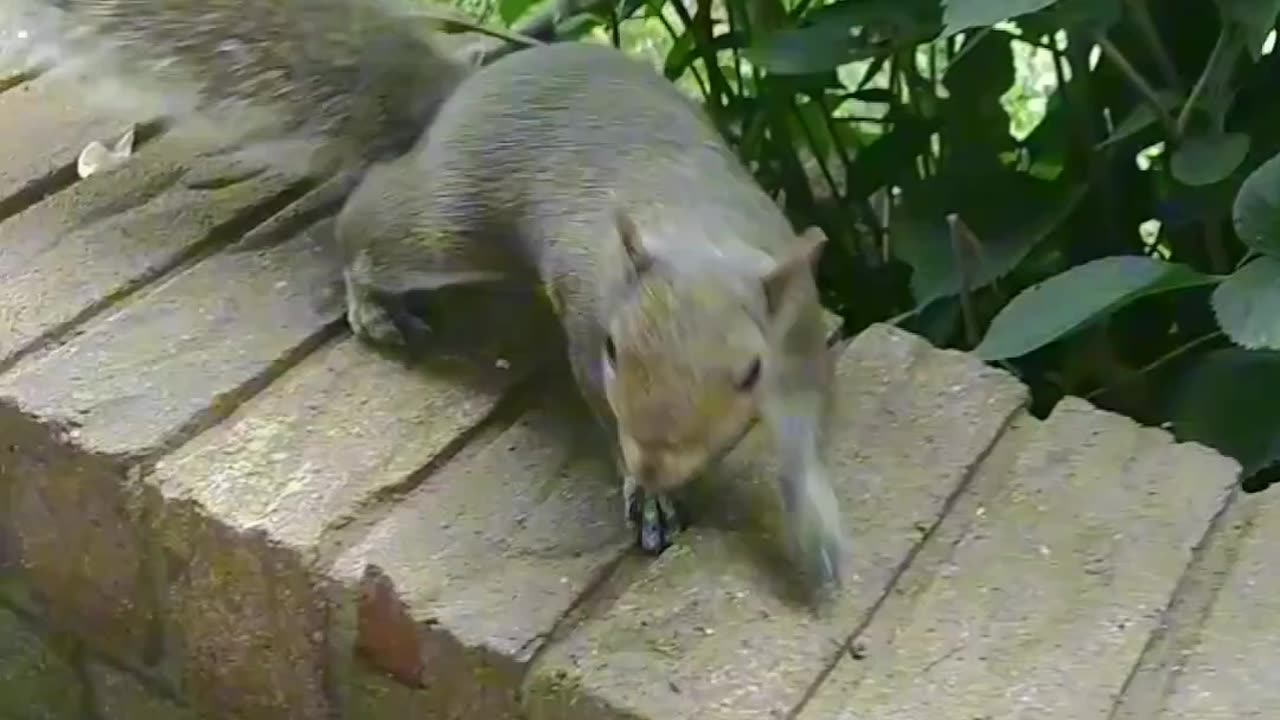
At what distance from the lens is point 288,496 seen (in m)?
1.14

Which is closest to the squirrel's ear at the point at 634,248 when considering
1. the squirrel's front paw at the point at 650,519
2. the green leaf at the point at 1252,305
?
the squirrel's front paw at the point at 650,519

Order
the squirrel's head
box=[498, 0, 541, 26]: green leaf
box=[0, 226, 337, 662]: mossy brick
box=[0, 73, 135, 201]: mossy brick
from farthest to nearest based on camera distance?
box=[498, 0, 541, 26]: green leaf → box=[0, 73, 135, 201]: mossy brick → box=[0, 226, 337, 662]: mossy brick → the squirrel's head

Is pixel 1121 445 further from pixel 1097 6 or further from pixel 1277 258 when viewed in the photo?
pixel 1097 6

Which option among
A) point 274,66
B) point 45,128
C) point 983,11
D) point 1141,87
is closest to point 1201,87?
point 1141,87

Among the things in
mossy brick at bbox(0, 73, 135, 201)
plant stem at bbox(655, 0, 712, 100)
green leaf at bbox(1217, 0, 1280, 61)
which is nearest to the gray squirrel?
mossy brick at bbox(0, 73, 135, 201)

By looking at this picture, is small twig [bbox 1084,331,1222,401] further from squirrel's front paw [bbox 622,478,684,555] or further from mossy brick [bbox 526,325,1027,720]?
squirrel's front paw [bbox 622,478,684,555]

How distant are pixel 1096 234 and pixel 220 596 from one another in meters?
0.76

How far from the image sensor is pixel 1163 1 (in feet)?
4.81

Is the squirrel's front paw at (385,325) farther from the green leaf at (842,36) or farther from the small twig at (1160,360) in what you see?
the small twig at (1160,360)

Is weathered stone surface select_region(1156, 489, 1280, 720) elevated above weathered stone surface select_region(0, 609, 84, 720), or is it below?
above

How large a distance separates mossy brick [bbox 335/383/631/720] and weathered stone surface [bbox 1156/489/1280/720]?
1.07ft

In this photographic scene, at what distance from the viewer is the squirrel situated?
3.24ft

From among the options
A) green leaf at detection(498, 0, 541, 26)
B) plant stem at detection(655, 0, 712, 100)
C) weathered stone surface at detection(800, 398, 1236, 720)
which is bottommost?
weathered stone surface at detection(800, 398, 1236, 720)

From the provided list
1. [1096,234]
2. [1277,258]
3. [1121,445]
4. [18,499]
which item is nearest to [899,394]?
[1121,445]
